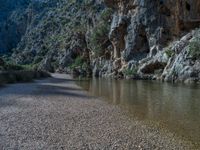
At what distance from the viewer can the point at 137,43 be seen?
84688mm

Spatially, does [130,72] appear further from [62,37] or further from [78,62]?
[62,37]

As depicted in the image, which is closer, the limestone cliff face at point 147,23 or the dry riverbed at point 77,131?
the dry riverbed at point 77,131

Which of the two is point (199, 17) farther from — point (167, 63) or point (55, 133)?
point (55, 133)

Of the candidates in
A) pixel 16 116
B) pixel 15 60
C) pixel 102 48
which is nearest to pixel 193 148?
pixel 16 116

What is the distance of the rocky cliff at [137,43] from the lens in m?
61.5

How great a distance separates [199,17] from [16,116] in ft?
175

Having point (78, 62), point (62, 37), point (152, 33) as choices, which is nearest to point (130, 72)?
point (152, 33)

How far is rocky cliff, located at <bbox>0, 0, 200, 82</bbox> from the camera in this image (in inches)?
2422

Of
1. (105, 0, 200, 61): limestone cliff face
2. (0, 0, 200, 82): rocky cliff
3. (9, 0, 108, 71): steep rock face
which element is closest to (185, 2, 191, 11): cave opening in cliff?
(105, 0, 200, 61): limestone cliff face

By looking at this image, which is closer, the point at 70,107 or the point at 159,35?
the point at 70,107

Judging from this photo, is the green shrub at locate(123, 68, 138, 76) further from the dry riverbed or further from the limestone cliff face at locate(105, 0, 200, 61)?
the dry riverbed

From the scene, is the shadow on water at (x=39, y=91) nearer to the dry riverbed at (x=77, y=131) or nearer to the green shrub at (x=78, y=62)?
the dry riverbed at (x=77, y=131)

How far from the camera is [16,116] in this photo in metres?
20.1

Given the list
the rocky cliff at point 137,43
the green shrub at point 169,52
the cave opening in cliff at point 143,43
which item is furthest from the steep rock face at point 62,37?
the green shrub at point 169,52
